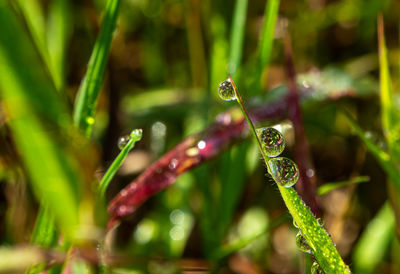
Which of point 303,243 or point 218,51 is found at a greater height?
point 218,51

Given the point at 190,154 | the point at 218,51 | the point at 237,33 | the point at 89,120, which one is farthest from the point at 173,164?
the point at 218,51

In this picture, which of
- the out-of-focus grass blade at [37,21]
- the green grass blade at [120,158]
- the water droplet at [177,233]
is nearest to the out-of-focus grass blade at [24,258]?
the green grass blade at [120,158]

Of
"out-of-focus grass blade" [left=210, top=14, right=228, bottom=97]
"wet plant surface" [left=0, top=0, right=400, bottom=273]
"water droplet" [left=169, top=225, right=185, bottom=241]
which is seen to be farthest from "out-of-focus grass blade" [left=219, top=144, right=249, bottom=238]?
"out-of-focus grass blade" [left=210, top=14, right=228, bottom=97]

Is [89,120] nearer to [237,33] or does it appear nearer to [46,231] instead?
[46,231]

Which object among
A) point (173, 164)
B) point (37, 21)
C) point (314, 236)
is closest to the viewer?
point (314, 236)

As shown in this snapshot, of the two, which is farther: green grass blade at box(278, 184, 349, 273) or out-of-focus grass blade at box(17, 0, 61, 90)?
out-of-focus grass blade at box(17, 0, 61, 90)

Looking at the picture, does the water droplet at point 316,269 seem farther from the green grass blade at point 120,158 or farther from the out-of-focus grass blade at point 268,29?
the out-of-focus grass blade at point 268,29

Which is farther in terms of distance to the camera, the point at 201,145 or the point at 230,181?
the point at 230,181

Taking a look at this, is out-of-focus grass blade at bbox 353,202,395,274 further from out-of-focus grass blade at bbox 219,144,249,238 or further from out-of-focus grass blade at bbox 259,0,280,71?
out-of-focus grass blade at bbox 259,0,280,71
